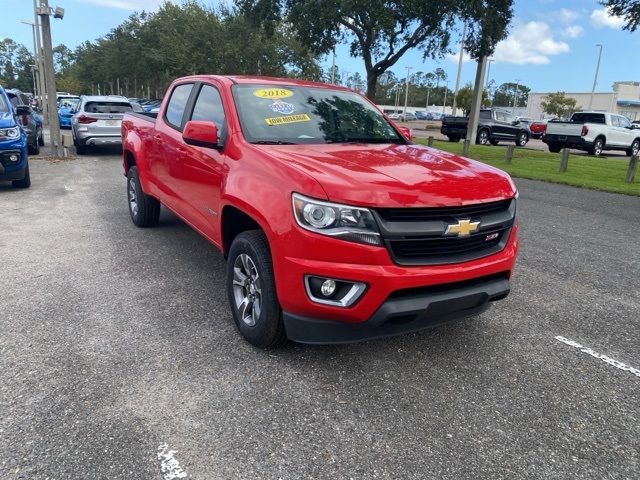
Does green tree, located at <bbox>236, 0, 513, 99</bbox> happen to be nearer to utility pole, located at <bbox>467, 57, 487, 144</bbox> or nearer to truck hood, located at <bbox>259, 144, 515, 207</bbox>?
utility pole, located at <bbox>467, 57, 487, 144</bbox>

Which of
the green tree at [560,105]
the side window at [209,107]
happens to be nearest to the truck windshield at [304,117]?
the side window at [209,107]

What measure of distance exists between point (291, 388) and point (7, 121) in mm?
7903

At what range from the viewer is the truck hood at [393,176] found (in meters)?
2.79

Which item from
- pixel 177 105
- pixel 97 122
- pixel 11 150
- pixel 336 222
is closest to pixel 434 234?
pixel 336 222

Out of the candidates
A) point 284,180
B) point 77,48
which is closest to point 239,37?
point 284,180

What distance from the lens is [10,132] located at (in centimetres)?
830

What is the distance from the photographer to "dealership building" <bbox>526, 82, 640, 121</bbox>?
222 feet

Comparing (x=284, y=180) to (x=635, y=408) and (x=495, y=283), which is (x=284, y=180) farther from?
(x=635, y=408)

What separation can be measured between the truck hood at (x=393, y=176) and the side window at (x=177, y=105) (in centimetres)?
194

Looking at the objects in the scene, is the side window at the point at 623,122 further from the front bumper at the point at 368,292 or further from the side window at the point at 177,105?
the front bumper at the point at 368,292

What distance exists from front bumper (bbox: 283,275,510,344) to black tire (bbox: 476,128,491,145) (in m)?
24.0

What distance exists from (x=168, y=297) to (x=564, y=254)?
4.58 m

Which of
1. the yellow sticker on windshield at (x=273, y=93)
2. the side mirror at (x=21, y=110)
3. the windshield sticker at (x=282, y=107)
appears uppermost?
the yellow sticker on windshield at (x=273, y=93)

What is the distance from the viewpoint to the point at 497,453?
2504 millimetres
